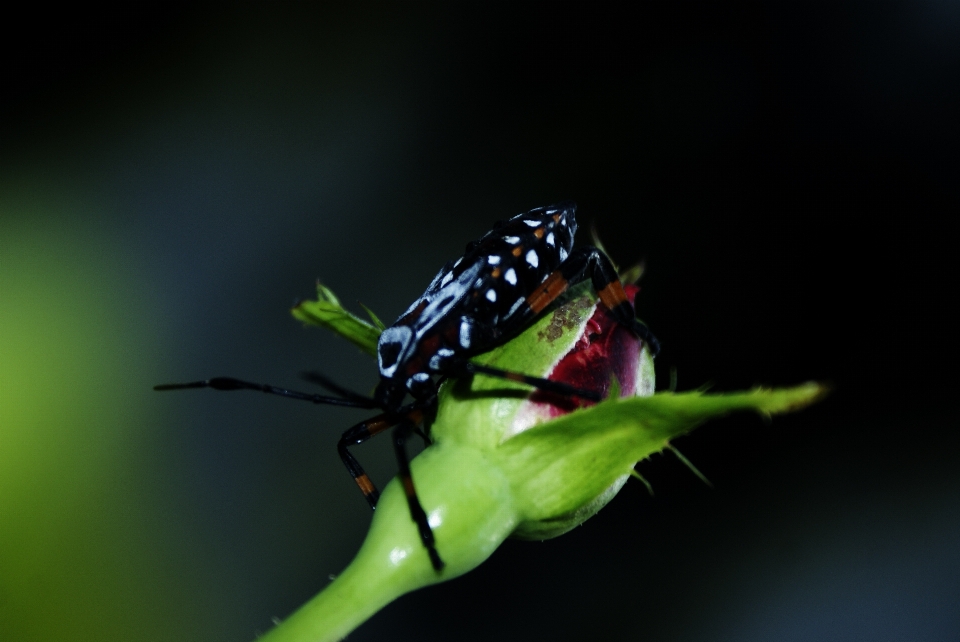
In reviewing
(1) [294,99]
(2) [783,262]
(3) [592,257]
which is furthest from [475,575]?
(1) [294,99]

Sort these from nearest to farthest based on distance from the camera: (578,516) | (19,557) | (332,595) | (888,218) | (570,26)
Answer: (332,595) < (578,516) < (19,557) < (888,218) < (570,26)

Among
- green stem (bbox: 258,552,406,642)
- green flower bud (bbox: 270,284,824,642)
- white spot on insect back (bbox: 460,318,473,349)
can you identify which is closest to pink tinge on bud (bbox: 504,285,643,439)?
green flower bud (bbox: 270,284,824,642)

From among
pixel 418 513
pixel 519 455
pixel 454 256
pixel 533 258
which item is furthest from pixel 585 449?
pixel 454 256

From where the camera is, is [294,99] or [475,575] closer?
[475,575]

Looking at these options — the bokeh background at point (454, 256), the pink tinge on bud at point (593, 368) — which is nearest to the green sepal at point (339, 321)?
the pink tinge on bud at point (593, 368)

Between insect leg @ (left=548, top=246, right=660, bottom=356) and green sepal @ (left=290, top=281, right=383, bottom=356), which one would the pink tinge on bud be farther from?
green sepal @ (left=290, top=281, right=383, bottom=356)

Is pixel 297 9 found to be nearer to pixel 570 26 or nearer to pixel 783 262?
pixel 570 26
